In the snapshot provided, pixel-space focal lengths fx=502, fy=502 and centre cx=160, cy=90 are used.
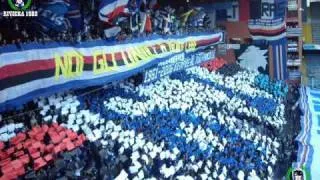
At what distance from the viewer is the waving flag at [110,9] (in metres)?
10.5

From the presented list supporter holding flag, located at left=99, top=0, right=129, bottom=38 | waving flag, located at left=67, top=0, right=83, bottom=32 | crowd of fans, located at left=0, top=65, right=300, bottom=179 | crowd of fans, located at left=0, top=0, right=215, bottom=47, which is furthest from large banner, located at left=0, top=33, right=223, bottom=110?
waving flag, located at left=67, top=0, right=83, bottom=32

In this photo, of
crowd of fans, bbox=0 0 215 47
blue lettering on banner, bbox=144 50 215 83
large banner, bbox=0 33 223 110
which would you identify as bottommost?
blue lettering on banner, bbox=144 50 215 83

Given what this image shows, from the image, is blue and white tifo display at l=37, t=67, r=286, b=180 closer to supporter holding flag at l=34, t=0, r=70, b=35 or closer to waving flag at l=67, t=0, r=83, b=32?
supporter holding flag at l=34, t=0, r=70, b=35

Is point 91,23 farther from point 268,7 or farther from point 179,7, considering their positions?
point 268,7

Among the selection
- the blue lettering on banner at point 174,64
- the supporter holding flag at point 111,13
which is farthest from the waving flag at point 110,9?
the blue lettering on banner at point 174,64

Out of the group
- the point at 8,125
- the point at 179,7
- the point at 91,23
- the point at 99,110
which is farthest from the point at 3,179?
the point at 179,7

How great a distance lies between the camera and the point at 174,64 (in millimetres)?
13680

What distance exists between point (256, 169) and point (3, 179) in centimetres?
574

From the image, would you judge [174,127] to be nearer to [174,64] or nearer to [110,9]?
[110,9]

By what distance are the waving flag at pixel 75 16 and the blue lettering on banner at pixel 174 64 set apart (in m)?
2.19

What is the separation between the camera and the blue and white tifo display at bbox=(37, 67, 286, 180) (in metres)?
8.13

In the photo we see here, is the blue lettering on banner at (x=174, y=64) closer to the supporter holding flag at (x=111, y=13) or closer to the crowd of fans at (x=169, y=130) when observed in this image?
the crowd of fans at (x=169, y=130)

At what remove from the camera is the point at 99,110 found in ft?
29.6

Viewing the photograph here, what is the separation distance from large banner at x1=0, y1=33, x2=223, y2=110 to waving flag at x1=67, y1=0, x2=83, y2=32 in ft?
2.79
